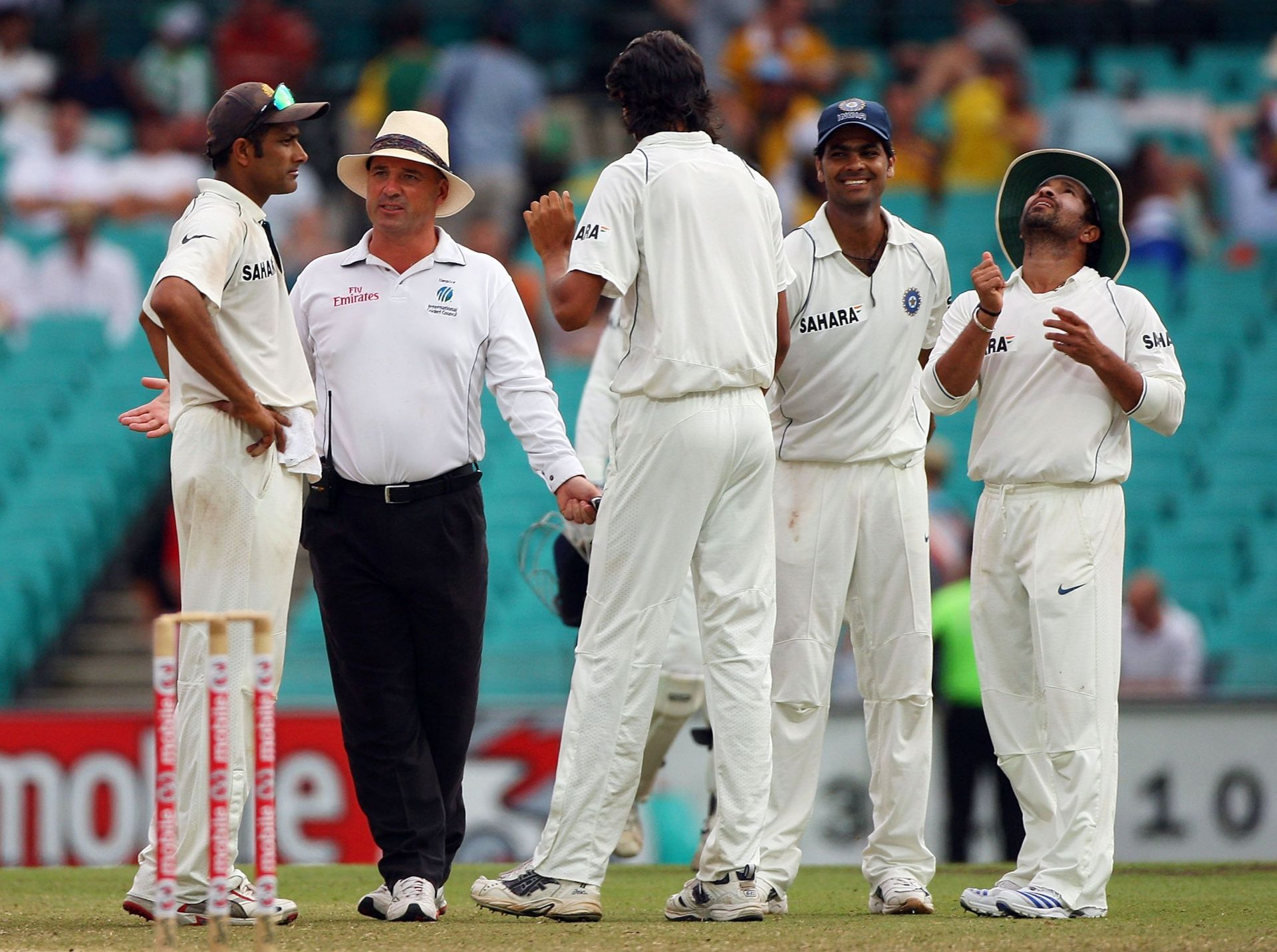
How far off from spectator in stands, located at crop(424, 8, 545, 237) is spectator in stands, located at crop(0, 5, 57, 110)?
380 cm

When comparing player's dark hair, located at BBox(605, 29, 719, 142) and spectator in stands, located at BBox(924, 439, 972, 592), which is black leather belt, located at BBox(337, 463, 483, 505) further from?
spectator in stands, located at BBox(924, 439, 972, 592)

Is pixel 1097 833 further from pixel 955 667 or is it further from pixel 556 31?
pixel 556 31

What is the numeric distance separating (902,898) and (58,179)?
1313 cm

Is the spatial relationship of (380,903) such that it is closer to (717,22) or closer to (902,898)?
(902,898)

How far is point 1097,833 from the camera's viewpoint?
6.05m

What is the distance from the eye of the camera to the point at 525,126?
54.9ft

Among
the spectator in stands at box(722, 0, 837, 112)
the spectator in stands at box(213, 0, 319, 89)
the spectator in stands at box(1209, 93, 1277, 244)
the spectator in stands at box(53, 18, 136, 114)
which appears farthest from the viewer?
the spectator in stands at box(53, 18, 136, 114)

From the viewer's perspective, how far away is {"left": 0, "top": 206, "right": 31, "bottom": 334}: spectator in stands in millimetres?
16203

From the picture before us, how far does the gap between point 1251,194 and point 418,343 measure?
11569mm

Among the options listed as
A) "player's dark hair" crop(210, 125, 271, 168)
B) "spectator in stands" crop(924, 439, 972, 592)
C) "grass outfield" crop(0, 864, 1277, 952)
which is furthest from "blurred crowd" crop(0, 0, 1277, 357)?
"player's dark hair" crop(210, 125, 271, 168)

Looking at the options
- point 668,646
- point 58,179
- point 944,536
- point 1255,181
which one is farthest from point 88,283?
point 668,646

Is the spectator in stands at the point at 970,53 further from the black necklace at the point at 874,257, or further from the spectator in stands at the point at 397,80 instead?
the black necklace at the point at 874,257

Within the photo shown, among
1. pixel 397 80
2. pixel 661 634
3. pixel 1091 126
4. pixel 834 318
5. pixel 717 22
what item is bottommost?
pixel 661 634

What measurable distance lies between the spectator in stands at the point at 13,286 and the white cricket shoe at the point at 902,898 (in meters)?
11.7
